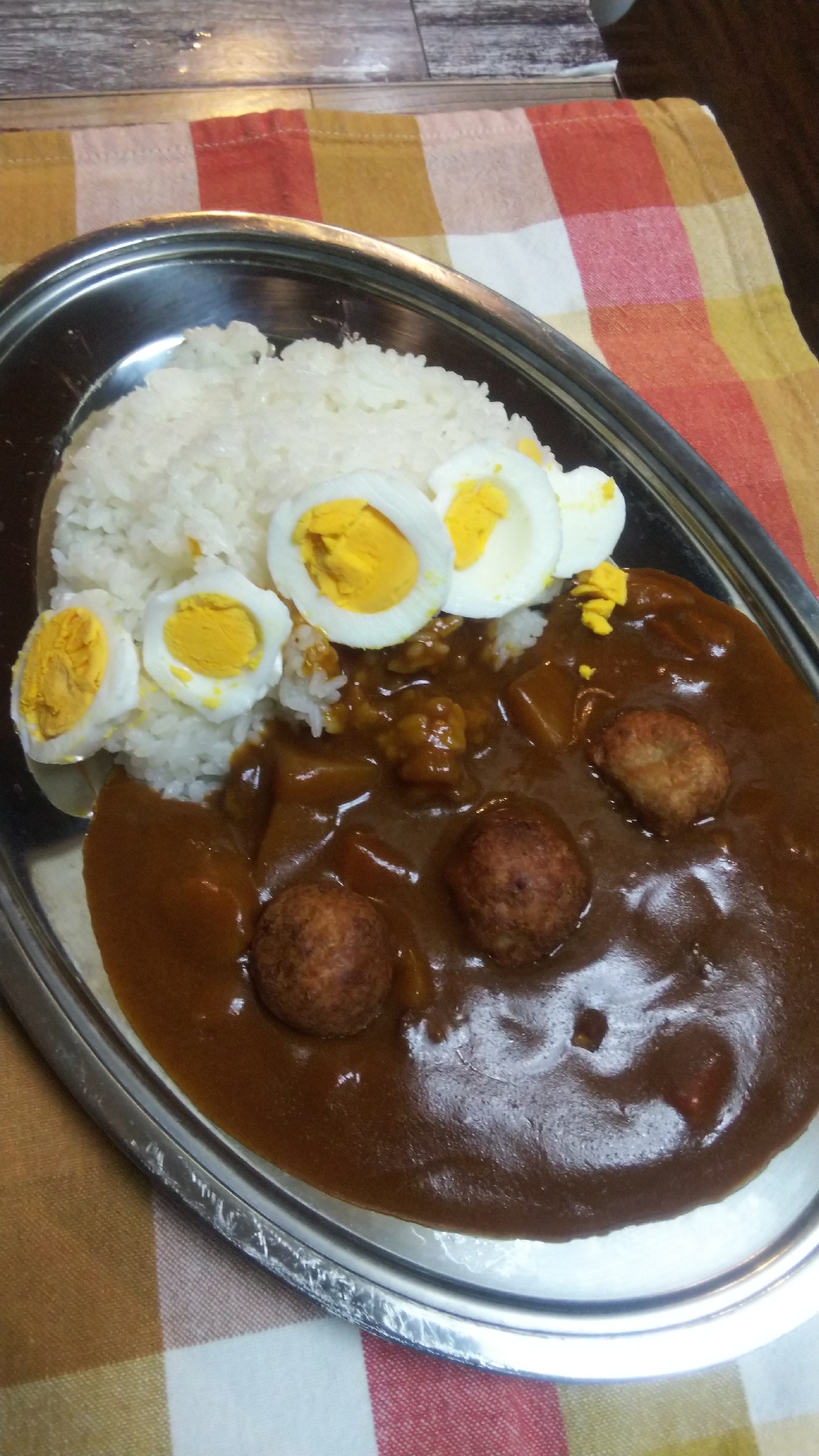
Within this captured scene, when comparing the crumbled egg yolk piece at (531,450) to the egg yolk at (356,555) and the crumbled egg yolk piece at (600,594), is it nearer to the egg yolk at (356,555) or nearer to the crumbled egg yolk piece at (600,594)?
the crumbled egg yolk piece at (600,594)

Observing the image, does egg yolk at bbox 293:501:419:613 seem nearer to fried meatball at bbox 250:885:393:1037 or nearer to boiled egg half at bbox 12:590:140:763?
boiled egg half at bbox 12:590:140:763

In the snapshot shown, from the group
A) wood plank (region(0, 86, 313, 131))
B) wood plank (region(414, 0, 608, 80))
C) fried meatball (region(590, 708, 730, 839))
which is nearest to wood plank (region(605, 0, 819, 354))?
wood plank (region(414, 0, 608, 80))

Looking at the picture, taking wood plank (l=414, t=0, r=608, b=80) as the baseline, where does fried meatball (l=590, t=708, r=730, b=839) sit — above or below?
below

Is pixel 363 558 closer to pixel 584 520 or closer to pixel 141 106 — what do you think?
pixel 584 520

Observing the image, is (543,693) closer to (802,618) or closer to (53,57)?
(802,618)

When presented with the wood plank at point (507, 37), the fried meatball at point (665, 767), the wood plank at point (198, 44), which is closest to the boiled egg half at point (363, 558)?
the fried meatball at point (665, 767)

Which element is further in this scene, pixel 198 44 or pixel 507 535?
Result: pixel 198 44

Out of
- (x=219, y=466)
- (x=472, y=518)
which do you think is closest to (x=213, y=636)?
(x=219, y=466)
